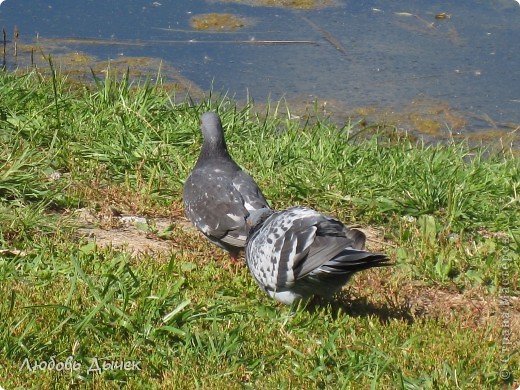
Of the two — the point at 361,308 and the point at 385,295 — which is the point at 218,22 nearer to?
the point at 385,295

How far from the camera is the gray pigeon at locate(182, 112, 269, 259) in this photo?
5.19 m

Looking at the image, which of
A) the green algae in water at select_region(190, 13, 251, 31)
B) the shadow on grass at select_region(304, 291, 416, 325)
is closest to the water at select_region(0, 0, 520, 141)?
the green algae in water at select_region(190, 13, 251, 31)

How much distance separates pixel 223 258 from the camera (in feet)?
17.5

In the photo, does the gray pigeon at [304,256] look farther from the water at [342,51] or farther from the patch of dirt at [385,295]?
the water at [342,51]

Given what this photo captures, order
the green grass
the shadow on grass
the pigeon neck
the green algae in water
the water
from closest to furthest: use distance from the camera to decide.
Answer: the green grass
the shadow on grass
the pigeon neck
the water
the green algae in water

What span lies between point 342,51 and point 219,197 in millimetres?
4329

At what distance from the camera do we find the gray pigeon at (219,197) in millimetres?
A: 5188

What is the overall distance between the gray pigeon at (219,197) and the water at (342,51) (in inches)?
99.3

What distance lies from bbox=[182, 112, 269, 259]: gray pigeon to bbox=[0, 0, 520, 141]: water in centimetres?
252

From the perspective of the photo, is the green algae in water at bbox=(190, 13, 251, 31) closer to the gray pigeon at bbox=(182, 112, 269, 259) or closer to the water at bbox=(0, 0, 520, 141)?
the water at bbox=(0, 0, 520, 141)

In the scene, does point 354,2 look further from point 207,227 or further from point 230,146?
point 207,227

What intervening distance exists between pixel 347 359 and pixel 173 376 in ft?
2.51

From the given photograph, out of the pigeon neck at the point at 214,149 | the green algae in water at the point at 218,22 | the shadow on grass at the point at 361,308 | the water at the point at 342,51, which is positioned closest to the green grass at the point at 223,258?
the shadow on grass at the point at 361,308

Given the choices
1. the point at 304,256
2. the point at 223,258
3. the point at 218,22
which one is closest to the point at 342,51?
the point at 218,22
